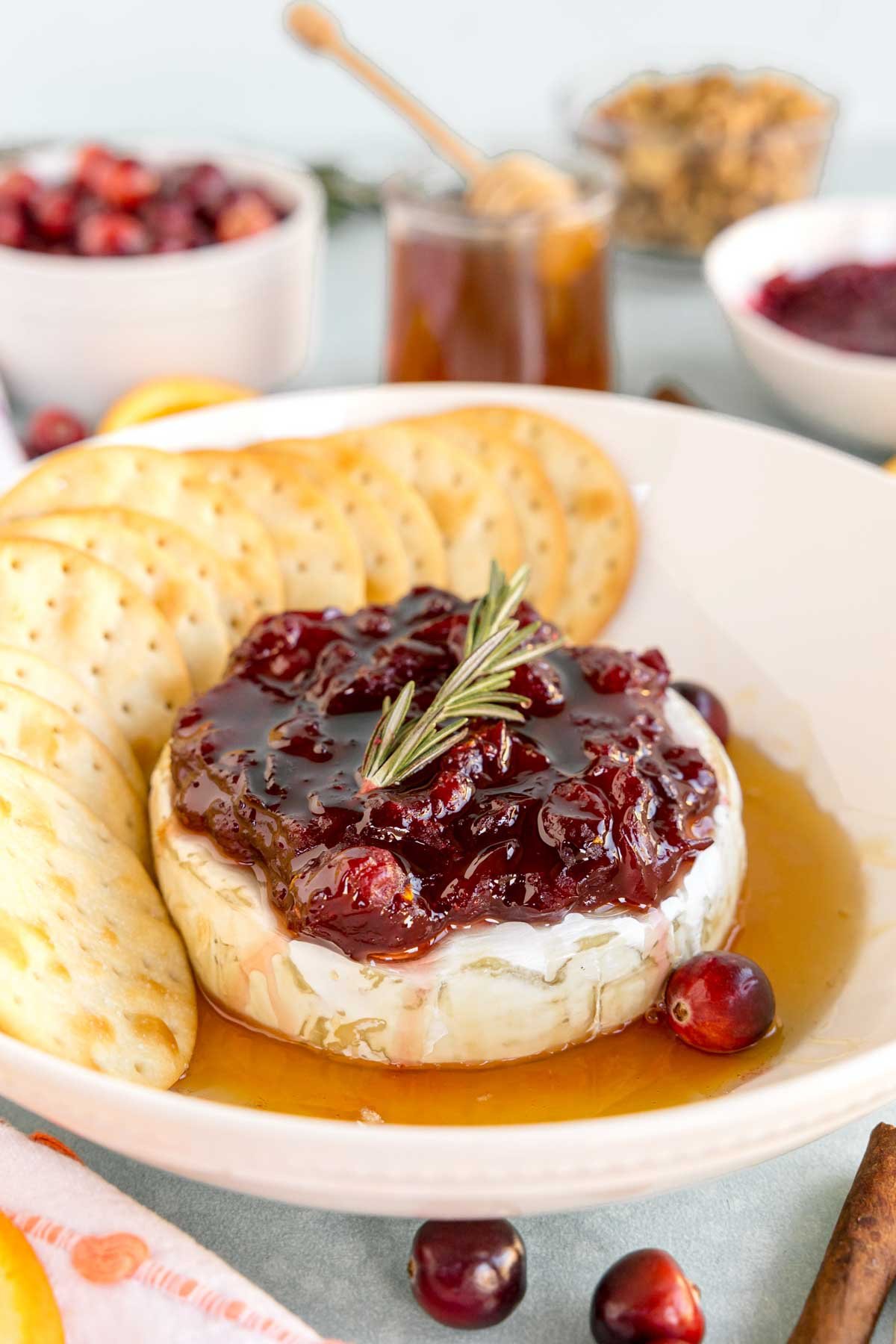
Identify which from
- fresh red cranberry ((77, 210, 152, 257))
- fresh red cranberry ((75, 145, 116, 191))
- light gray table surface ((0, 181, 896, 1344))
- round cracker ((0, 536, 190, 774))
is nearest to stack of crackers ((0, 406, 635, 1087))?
round cracker ((0, 536, 190, 774))

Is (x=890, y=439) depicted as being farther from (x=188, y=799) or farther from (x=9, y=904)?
(x=9, y=904)

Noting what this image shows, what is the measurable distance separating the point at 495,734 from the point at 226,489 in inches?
35.2

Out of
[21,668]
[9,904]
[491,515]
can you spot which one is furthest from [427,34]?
[9,904]

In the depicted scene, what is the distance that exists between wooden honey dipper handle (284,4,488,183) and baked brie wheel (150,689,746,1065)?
6.54 feet

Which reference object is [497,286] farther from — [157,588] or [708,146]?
[708,146]

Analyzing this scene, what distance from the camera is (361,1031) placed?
1.86m

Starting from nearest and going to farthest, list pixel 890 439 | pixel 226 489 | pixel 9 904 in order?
1. pixel 9 904
2. pixel 226 489
3. pixel 890 439

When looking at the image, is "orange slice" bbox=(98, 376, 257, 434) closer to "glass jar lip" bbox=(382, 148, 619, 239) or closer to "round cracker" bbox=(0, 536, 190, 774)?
"glass jar lip" bbox=(382, 148, 619, 239)

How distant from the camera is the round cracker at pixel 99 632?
87.0 inches

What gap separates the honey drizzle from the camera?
182cm

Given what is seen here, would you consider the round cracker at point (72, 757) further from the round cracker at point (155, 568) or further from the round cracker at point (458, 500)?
the round cracker at point (458, 500)

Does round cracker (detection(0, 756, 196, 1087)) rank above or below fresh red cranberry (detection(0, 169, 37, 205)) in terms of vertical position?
below

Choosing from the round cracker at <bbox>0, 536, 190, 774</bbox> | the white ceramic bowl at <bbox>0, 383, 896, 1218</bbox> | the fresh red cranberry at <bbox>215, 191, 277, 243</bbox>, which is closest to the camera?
the white ceramic bowl at <bbox>0, 383, 896, 1218</bbox>

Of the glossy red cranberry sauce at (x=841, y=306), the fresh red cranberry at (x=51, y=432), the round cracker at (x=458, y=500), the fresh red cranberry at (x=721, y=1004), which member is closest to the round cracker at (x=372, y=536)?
the round cracker at (x=458, y=500)
